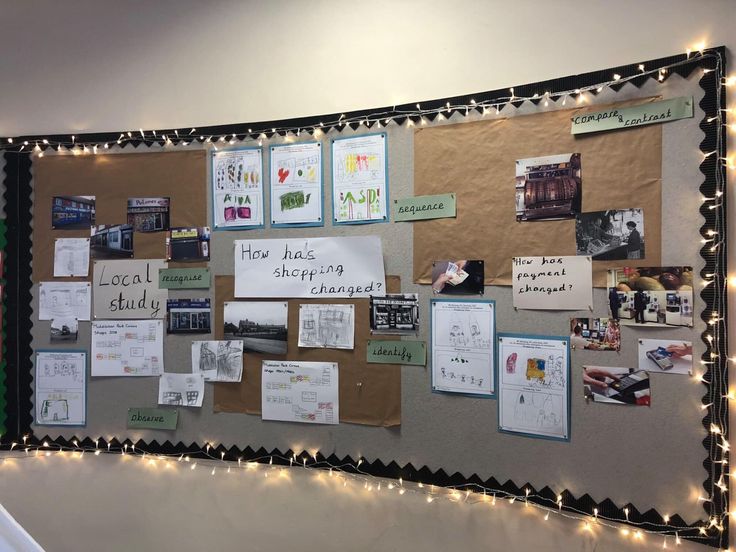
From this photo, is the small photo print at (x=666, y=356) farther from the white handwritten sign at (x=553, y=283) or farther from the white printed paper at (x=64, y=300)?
the white printed paper at (x=64, y=300)

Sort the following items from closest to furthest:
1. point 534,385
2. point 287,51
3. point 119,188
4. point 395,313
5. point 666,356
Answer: point 666,356 < point 534,385 < point 395,313 < point 287,51 < point 119,188

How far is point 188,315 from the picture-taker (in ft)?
4.77

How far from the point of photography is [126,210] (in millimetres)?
1491

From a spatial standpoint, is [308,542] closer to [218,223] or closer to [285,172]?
[218,223]

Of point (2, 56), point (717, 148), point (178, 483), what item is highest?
point (2, 56)

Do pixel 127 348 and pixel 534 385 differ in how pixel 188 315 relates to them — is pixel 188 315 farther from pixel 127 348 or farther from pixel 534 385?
pixel 534 385

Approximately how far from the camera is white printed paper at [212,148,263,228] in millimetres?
1407

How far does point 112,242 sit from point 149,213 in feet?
0.54

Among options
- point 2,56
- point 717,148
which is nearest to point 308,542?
point 717,148

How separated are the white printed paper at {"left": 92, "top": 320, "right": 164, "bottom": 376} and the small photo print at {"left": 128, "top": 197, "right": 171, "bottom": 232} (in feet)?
1.03

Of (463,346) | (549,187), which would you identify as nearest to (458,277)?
(463,346)

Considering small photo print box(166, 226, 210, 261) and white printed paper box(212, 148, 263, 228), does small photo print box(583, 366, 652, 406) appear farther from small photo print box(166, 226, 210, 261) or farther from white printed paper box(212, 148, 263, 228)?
small photo print box(166, 226, 210, 261)

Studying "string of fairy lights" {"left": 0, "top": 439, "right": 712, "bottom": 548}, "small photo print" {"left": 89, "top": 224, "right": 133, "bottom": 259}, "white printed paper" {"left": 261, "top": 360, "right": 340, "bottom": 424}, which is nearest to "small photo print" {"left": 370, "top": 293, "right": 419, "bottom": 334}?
"white printed paper" {"left": 261, "top": 360, "right": 340, "bottom": 424}

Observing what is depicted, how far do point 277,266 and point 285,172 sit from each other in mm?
293
